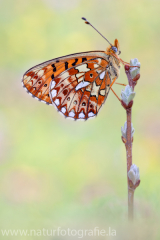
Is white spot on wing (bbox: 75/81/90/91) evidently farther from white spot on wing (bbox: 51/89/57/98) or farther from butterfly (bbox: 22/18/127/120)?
white spot on wing (bbox: 51/89/57/98)

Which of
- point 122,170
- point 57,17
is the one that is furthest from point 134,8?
point 122,170

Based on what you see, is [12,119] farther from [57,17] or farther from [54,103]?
[57,17]

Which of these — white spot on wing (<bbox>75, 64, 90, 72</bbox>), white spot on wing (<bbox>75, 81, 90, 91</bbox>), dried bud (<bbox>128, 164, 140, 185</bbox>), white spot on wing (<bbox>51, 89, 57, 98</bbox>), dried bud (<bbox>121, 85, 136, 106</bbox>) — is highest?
white spot on wing (<bbox>75, 64, 90, 72</bbox>)

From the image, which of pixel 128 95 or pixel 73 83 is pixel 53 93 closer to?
pixel 73 83

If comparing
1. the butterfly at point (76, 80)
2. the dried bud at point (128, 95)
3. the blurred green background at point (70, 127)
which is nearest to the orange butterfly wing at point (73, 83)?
the butterfly at point (76, 80)

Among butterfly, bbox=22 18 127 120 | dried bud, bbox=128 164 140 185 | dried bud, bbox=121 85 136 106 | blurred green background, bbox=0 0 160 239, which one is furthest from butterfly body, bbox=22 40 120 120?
dried bud, bbox=128 164 140 185

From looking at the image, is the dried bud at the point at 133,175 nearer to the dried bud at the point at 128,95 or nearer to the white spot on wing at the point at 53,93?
the dried bud at the point at 128,95

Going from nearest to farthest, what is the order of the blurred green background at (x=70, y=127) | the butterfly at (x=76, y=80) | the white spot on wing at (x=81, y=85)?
the butterfly at (x=76, y=80) → the white spot on wing at (x=81, y=85) → the blurred green background at (x=70, y=127)

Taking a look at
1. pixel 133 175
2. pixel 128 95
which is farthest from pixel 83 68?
pixel 133 175
